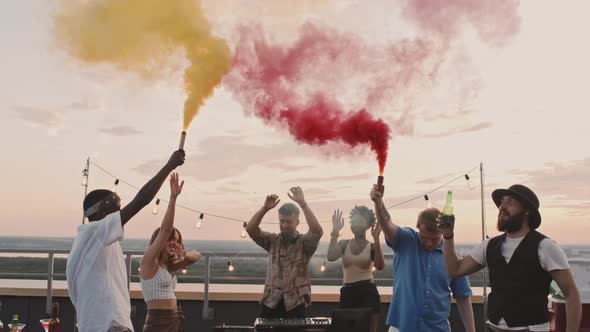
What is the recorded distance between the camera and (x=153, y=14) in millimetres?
6762

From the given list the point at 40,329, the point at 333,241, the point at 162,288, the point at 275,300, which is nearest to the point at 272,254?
the point at 275,300

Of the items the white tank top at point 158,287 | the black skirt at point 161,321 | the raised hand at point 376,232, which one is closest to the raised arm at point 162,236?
the white tank top at point 158,287

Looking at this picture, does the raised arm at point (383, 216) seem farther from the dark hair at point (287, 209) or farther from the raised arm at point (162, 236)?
the raised arm at point (162, 236)

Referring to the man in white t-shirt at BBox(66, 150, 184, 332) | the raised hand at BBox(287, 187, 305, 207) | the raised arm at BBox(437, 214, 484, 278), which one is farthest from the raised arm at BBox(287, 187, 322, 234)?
the man in white t-shirt at BBox(66, 150, 184, 332)

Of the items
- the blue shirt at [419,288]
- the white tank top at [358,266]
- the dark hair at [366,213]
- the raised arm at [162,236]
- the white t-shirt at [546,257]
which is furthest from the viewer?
the dark hair at [366,213]

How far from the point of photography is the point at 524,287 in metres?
3.94

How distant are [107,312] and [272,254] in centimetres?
281

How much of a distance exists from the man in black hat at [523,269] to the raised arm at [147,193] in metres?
1.85

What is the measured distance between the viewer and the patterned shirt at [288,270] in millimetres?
6000

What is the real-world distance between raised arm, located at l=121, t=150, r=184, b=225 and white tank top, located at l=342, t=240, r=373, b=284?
10.9 feet

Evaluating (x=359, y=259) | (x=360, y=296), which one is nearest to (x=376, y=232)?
(x=359, y=259)

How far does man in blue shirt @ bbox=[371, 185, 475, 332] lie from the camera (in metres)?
4.73

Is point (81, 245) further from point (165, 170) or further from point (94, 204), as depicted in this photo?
point (165, 170)

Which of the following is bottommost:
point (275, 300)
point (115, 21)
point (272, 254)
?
point (275, 300)
